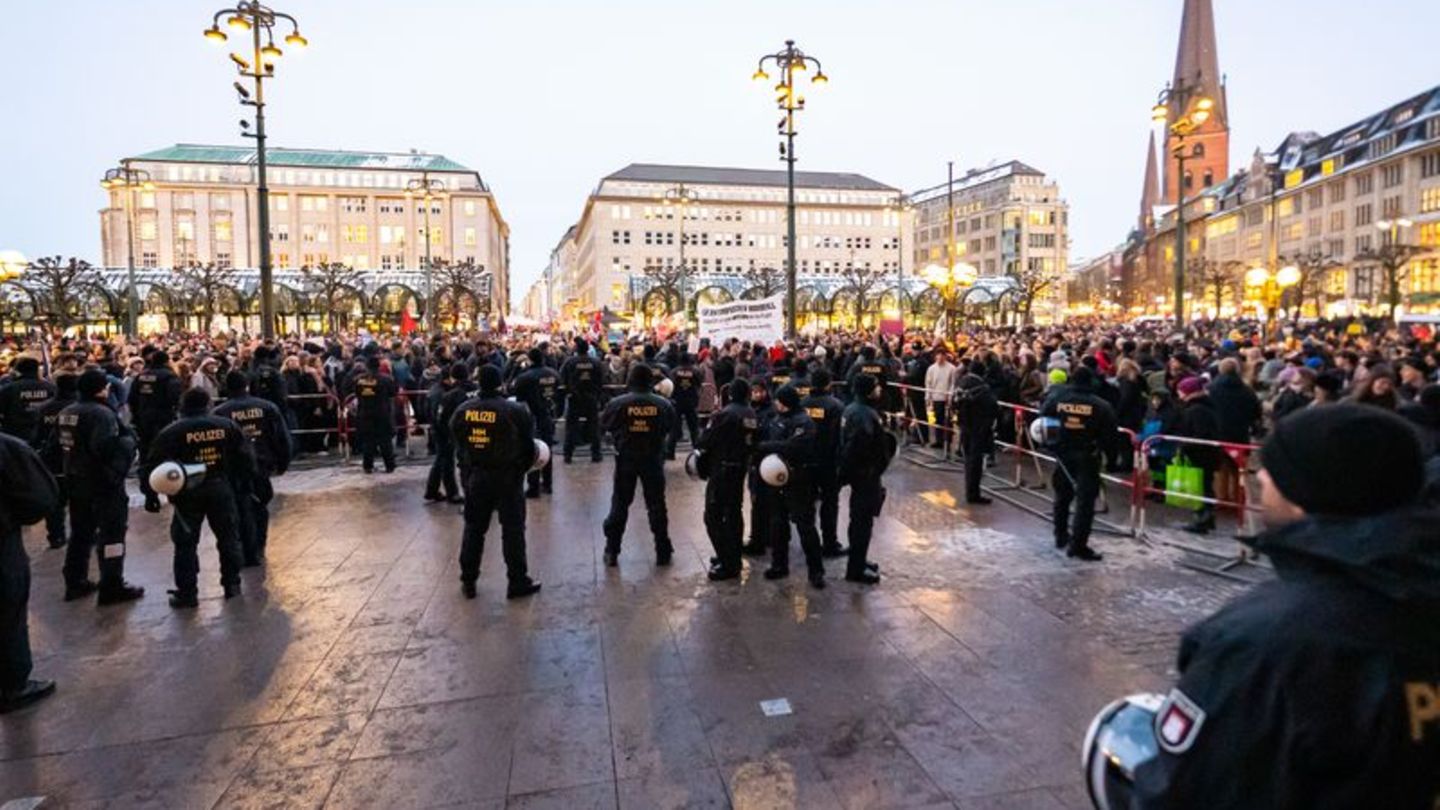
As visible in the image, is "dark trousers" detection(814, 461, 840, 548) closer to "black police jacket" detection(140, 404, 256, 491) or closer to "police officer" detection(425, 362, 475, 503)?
"police officer" detection(425, 362, 475, 503)

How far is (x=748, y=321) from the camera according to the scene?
17562 millimetres

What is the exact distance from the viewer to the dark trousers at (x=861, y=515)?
298 inches

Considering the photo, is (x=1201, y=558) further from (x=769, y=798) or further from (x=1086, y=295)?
(x=1086, y=295)

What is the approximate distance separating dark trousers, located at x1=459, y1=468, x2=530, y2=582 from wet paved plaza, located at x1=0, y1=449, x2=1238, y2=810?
12.3 inches

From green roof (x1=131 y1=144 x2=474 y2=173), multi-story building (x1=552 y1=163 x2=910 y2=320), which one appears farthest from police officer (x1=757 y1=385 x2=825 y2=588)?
green roof (x1=131 y1=144 x2=474 y2=173)

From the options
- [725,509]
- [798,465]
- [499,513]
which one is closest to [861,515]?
[798,465]

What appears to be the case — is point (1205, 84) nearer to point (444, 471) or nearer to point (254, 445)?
point (444, 471)

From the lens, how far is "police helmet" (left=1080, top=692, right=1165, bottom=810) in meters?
1.99

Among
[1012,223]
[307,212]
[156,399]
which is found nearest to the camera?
[156,399]

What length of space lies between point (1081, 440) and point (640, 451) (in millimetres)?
4302

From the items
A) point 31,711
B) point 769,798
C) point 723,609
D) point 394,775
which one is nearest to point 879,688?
point 769,798

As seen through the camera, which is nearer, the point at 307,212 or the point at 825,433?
the point at 825,433

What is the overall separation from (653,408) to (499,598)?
2225 millimetres

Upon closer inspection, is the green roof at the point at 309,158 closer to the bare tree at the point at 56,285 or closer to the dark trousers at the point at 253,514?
the bare tree at the point at 56,285
